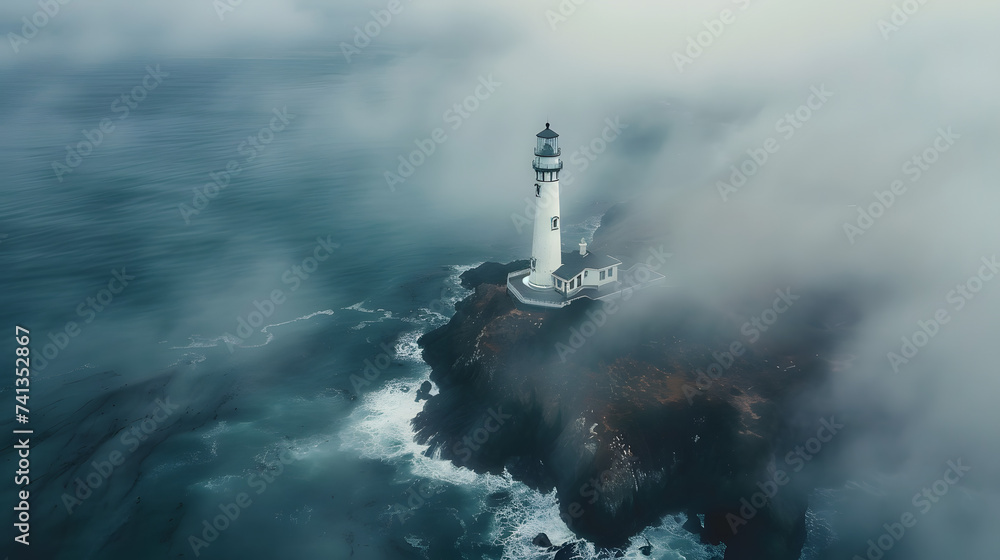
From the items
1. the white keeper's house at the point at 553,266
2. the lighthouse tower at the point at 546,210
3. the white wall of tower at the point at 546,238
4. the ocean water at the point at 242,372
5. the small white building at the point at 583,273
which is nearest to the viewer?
the ocean water at the point at 242,372

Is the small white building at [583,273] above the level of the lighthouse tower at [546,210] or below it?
below

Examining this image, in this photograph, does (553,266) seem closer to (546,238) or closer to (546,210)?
(546,238)

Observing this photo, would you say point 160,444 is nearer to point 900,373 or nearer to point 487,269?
point 487,269

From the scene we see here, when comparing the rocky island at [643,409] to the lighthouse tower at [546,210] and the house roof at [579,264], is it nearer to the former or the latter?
the house roof at [579,264]

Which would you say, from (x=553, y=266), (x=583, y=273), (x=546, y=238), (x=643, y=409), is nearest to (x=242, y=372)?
(x=553, y=266)

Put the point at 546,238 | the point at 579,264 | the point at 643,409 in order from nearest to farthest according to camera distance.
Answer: the point at 643,409 < the point at 546,238 < the point at 579,264

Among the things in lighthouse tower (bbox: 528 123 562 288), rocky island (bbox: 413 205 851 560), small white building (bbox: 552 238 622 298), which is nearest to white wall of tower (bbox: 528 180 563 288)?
lighthouse tower (bbox: 528 123 562 288)

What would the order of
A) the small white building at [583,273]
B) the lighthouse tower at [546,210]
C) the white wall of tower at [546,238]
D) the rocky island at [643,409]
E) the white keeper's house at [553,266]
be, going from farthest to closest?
the small white building at [583,273] < the white wall of tower at [546,238] < the white keeper's house at [553,266] < the lighthouse tower at [546,210] < the rocky island at [643,409]

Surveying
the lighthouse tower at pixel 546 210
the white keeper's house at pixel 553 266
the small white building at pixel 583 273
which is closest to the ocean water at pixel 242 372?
the white keeper's house at pixel 553 266
